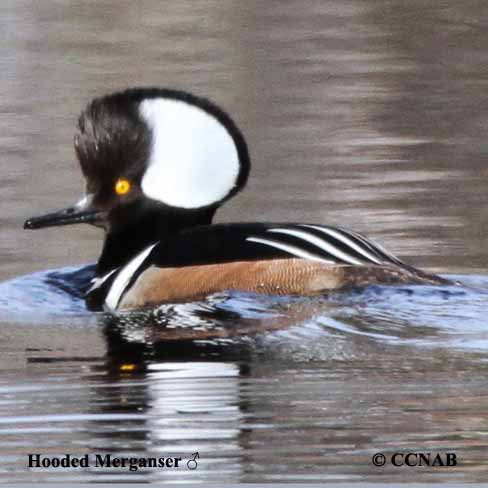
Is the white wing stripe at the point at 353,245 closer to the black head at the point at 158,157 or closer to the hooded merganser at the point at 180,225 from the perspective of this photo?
the hooded merganser at the point at 180,225

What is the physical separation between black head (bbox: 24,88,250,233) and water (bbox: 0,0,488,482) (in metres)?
0.48

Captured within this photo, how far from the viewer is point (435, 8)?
51.2 feet

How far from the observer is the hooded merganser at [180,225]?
7309mm

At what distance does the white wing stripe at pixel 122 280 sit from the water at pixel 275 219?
11 cm

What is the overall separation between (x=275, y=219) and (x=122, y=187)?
58.1 inches

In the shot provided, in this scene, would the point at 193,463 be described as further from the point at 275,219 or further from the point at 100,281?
the point at 275,219

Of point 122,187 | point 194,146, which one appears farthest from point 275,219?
point 194,146

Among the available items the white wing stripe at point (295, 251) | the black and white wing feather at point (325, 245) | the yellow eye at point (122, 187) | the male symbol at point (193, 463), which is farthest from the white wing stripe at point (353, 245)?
the male symbol at point (193, 463)

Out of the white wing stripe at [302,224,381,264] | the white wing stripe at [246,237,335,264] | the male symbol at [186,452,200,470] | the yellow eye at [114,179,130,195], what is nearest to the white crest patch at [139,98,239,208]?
the yellow eye at [114,179,130,195]

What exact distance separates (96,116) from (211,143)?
1.67 ft

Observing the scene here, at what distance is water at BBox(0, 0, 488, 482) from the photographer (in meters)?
5.54

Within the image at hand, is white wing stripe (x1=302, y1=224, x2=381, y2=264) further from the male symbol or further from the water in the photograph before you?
the male symbol

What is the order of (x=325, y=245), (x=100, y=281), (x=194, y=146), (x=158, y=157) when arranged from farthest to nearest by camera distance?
(x=100, y=281), (x=158, y=157), (x=194, y=146), (x=325, y=245)

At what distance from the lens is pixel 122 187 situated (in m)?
7.98
